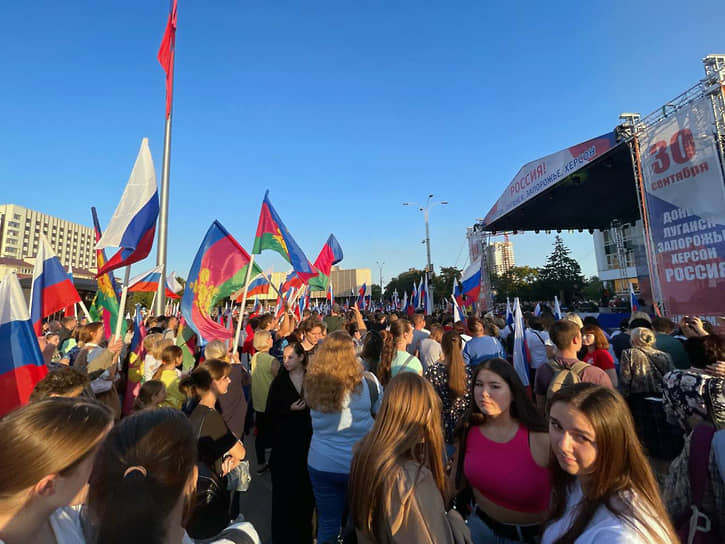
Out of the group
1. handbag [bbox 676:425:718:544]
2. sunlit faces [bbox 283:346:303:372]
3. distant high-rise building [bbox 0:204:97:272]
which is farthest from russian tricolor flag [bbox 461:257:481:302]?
distant high-rise building [bbox 0:204:97:272]

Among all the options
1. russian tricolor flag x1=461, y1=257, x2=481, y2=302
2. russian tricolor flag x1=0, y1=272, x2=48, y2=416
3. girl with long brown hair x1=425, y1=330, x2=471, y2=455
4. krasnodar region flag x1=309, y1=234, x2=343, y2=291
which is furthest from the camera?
russian tricolor flag x1=461, y1=257, x2=481, y2=302

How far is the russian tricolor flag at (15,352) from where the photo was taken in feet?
8.21

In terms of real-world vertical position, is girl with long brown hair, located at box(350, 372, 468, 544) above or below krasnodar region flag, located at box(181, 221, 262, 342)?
below

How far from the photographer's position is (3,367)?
2.53 m

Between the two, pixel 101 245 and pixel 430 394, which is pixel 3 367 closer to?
pixel 101 245

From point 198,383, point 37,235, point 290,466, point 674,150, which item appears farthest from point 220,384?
point 37,235

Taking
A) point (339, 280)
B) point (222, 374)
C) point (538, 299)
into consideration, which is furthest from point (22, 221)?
point (222, 374)

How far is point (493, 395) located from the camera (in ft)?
7.36

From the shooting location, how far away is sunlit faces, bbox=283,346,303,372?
10.9 feet

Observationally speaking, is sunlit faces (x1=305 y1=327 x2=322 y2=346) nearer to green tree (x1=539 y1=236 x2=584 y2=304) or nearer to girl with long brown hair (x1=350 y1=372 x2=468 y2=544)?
girl with long brown hair (x1=350 y1=372 x2=468 y2=544)

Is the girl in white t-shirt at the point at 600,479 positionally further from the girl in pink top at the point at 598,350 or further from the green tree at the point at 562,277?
the green tree at the point at 562,277

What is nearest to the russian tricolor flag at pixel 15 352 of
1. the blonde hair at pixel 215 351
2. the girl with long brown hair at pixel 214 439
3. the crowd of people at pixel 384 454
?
the crowd of people at pixel 384 454

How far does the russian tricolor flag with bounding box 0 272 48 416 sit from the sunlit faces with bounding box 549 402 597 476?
3.24m

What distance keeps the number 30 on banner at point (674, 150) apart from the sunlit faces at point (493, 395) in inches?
395
